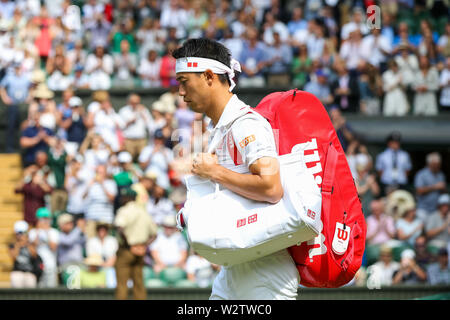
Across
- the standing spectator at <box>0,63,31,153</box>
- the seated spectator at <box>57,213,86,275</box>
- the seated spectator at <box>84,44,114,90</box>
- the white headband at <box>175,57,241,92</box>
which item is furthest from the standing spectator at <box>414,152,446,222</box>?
the white headband at <box>175,57,241,92</box>

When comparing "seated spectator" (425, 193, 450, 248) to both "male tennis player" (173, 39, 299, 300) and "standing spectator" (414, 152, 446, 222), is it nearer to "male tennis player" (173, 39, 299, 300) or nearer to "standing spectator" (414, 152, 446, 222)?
"standing spectator" (414, 152, 446, 222)

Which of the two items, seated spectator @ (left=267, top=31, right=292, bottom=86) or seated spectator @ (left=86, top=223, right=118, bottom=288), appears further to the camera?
seated spectator @ (left=267, top=31, right=292, bottom=86)

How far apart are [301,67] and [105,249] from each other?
579 centimetres

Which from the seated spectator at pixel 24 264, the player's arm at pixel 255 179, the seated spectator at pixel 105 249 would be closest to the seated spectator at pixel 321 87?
the seated spectator at pixel 105 249

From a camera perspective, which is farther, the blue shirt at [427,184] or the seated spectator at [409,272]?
the blue shirt at [427,184]

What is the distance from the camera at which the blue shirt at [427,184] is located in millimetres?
14205

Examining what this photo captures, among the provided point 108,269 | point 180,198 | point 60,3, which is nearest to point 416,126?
point 180,198

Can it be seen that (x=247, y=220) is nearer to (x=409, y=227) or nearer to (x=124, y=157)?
(x=409, y=227)

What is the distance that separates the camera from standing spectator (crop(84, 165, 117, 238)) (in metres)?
13.7

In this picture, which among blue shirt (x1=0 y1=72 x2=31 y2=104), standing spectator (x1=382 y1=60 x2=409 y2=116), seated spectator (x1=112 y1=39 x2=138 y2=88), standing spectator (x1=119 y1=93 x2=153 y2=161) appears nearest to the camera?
standing spectator (x1=119 y1=93 x2=153 y2=161)

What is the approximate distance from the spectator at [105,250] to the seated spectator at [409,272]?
406 centimetres

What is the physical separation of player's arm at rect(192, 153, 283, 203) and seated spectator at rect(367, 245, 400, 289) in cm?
840

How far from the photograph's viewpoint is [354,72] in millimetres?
15969

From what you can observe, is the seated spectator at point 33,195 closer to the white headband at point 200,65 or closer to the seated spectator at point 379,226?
the seated spectator at point 379,226
